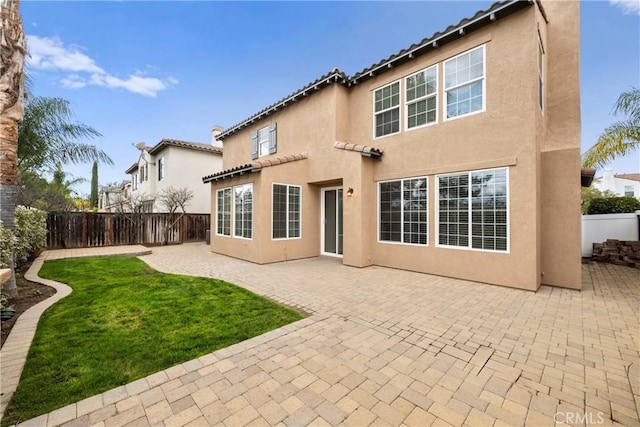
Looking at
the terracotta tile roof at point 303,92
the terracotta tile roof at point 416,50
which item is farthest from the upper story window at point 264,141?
the terracotta tile roof at point 416,50

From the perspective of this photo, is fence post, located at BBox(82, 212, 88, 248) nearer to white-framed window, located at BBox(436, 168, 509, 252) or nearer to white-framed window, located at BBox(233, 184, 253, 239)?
white-framed window, located at BBox(233, 184, 253, 239)

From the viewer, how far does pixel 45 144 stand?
10703 millimetres

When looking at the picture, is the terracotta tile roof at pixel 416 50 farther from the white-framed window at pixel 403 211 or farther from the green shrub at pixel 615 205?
the green shrub at pixel 615 205

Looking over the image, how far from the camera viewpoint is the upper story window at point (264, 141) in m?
14.0

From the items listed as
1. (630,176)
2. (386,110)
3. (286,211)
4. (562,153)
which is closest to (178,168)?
(286,211)

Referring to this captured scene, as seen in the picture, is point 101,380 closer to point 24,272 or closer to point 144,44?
point 24,272

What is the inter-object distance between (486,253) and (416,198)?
8.72 ft

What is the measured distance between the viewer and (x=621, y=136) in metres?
9.77

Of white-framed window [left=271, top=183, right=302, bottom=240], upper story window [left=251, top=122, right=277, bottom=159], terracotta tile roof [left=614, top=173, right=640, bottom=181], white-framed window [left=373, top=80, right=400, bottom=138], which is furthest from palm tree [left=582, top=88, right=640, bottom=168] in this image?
terracotta tile roof [left=614, top=173, right=640, bottom=181]

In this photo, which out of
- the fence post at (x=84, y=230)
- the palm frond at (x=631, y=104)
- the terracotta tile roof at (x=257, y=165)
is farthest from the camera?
the fence post at (x=84, y=230)

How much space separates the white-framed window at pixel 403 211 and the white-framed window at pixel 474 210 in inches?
21.3

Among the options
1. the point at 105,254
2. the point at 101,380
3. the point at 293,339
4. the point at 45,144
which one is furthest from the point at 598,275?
the point at 45,144

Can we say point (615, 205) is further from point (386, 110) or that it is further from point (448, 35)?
point (386, 110)

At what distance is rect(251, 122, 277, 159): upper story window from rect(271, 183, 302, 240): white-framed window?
3.51 meters
